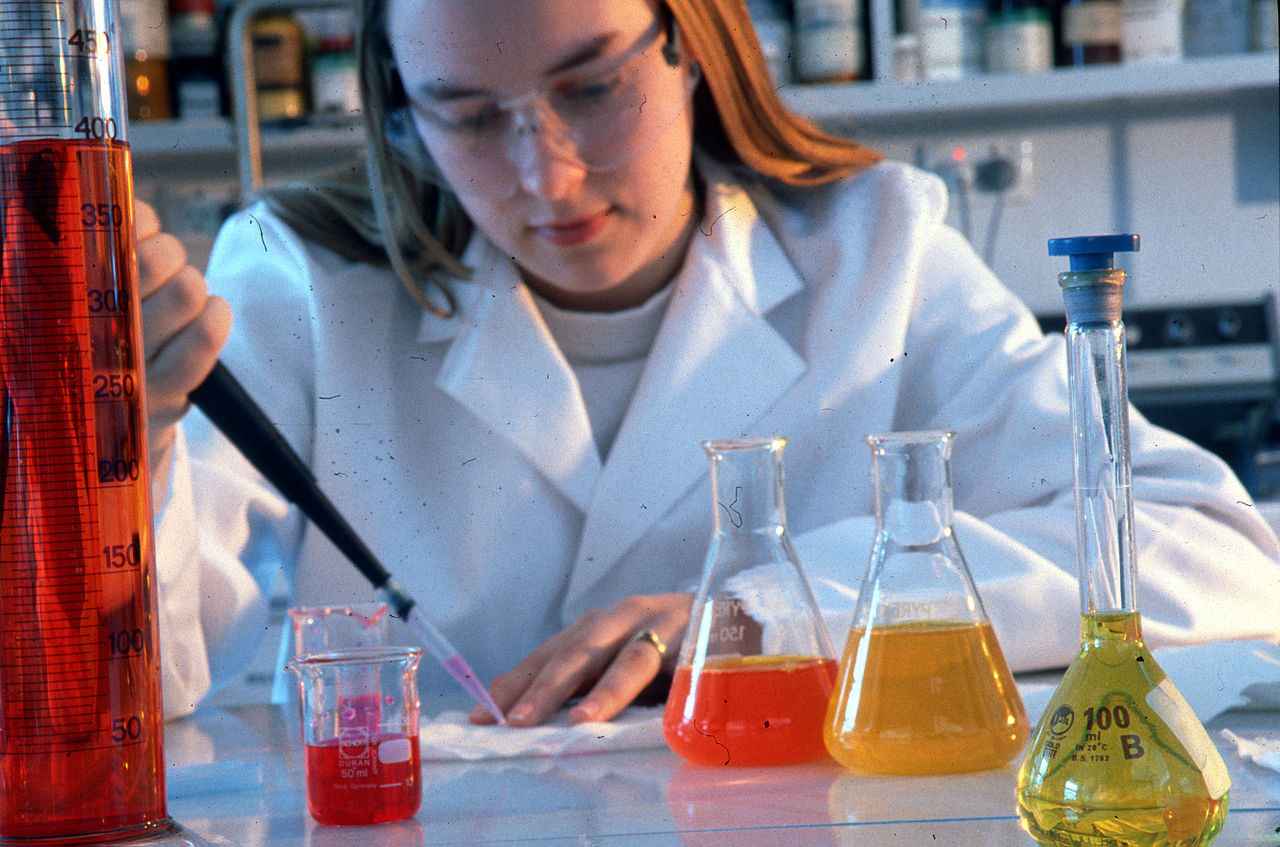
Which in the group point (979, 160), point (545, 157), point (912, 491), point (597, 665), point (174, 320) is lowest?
point (597, 665)

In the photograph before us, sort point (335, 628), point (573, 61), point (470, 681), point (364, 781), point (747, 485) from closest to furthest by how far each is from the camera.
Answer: point (364, 781) → point (747, 485) → point (470, 681) → point (335, 628) → point (573, 61)

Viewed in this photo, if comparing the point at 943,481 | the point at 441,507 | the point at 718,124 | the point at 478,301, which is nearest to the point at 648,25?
the point at 718,124

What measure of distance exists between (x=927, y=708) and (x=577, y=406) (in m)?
0.72

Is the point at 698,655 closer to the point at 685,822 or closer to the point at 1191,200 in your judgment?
the point at 685,822

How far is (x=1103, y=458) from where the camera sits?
535 millimetres

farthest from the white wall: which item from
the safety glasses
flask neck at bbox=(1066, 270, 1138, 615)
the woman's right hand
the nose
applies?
flask neck at bbox=(1066, 270, 1138, 615)

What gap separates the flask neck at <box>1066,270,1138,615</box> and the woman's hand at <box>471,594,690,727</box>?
0.40m

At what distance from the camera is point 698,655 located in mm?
741

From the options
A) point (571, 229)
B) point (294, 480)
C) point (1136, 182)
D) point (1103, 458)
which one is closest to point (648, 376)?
point (571, 229)

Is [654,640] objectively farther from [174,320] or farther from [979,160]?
[979,160]

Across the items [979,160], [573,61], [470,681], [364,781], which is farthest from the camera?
[979,160]

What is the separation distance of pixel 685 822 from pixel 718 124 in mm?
953

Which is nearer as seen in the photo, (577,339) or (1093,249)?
(1093,249)

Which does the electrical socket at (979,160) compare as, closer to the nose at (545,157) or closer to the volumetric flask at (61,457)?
the nose at (545,157)
